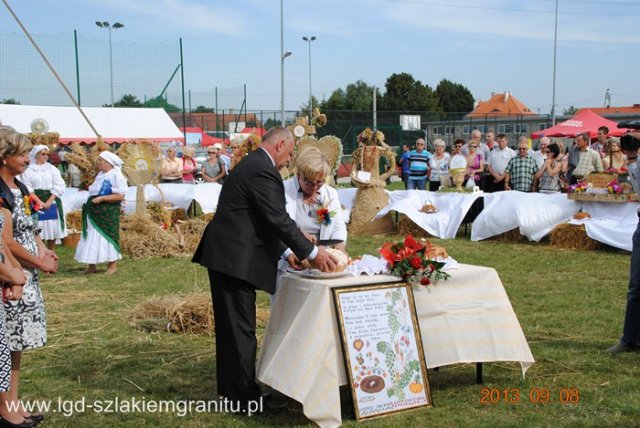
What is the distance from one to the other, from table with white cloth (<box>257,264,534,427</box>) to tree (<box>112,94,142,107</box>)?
2050cm

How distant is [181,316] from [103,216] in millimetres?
3465

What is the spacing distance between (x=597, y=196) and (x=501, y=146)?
11.7 feet

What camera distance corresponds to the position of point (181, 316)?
703cm

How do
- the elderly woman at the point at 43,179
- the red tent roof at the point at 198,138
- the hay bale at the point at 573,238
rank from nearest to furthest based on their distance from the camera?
1. the elderly woman at the point at 43,179
2. the hay bale at the point at 573,238
3. the red tent roof at the point at 198,138

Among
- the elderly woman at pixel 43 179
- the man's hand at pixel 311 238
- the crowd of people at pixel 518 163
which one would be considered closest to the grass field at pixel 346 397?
the man's hand at pixel 311 238

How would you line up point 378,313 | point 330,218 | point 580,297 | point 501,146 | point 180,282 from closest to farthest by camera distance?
point 378,313 → point 330,218 → point 580,297 → point 180,282 → point 501,146

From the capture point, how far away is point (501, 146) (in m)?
14.7

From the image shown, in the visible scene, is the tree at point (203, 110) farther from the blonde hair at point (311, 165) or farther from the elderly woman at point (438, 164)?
the blonde hair at point (311, 165)

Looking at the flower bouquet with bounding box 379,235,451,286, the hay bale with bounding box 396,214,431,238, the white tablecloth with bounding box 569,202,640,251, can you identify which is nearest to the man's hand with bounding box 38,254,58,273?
the flower bouquet with bounding box 379,235,451,286

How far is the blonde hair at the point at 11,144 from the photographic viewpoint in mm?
4352

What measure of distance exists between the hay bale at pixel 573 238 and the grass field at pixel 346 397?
1366 mm

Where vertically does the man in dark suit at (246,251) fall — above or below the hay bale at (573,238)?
above

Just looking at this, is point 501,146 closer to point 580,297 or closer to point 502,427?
point 580,297

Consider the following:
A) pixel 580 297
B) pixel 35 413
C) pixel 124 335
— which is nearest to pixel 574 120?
pixel 580 297
